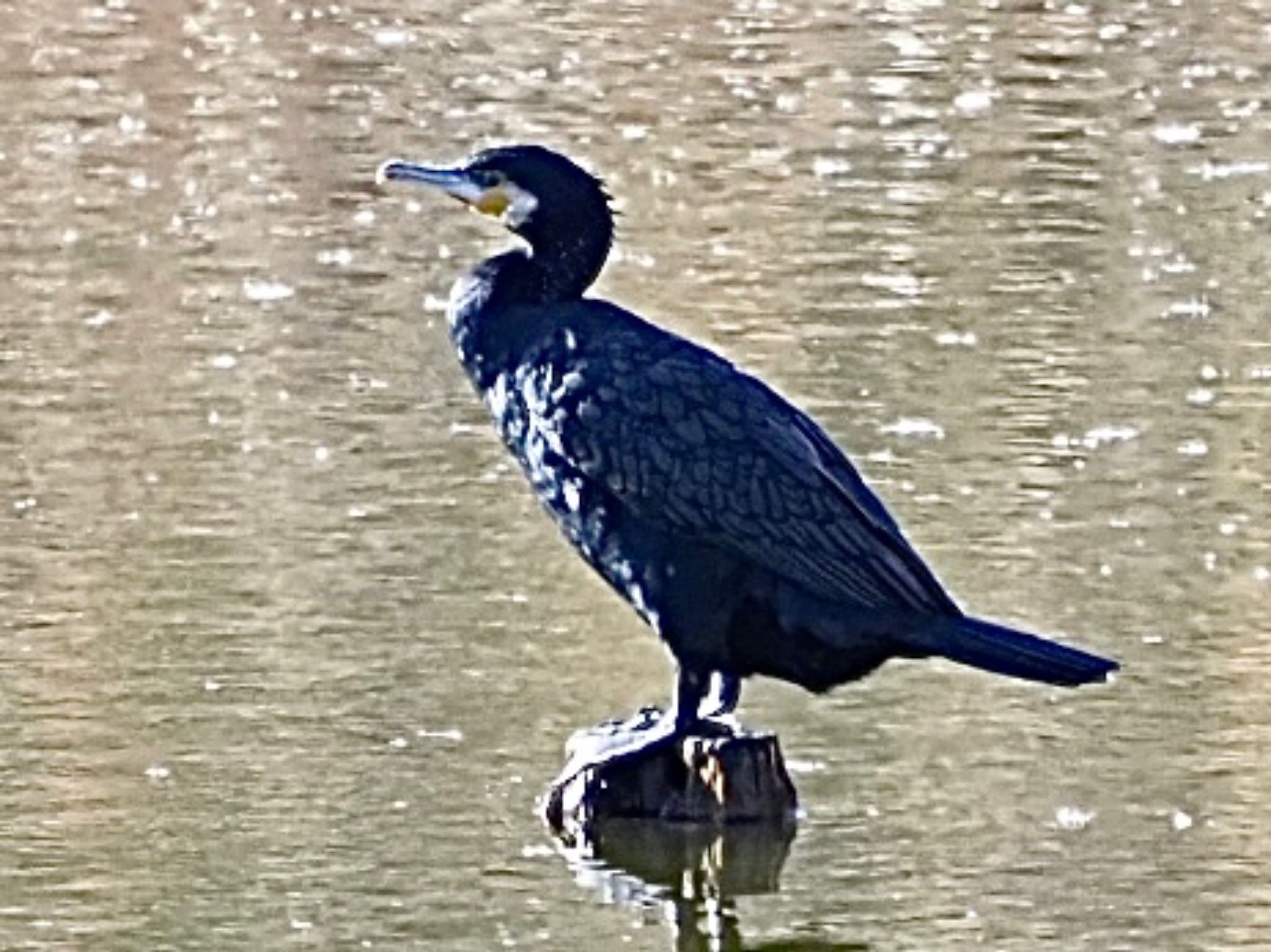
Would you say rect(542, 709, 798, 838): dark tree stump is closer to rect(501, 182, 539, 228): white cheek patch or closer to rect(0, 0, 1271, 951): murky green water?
rect(0, 0, 1271, 951): murky green water

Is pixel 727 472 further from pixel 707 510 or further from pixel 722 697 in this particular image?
pixel 722 697

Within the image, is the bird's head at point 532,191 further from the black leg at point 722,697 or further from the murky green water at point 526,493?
the murky green water at point 526,493

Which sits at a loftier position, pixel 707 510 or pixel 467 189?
pixel 467 189

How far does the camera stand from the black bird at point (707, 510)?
6.56 meters

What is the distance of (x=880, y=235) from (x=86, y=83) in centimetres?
405

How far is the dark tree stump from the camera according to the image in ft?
22.3

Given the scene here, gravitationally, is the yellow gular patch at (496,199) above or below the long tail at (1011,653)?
above

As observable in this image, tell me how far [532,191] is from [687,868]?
1.18m

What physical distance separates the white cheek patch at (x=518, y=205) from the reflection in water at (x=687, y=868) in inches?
40.6

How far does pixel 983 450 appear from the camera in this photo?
9.28 metres

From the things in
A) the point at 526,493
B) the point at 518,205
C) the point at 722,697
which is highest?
the point at 518,205

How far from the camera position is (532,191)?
688 cm

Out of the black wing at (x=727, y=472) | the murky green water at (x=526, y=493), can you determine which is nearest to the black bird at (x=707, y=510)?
the black wing at (x=727, y=472)

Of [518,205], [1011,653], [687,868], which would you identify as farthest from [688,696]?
[518,205]
